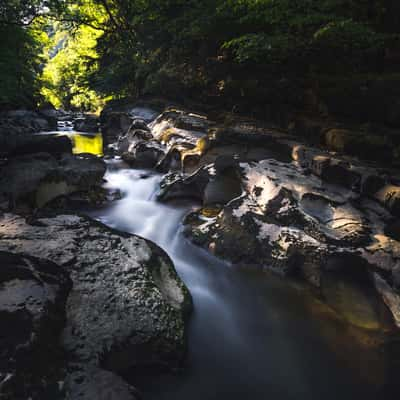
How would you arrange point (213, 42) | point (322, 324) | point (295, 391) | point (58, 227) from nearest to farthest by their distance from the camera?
point (295, 391), point (322, 324), point (58, 227), point (213, 42)

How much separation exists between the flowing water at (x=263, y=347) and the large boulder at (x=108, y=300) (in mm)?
284

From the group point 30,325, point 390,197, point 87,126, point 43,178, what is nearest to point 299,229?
point 390,197

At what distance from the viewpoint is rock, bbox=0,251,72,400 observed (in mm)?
1453

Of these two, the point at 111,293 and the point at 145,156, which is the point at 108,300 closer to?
the point at 111,293

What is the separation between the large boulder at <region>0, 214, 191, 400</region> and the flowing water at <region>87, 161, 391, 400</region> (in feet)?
0.93

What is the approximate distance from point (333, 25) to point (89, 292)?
6309mm

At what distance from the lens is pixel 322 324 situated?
108 inches

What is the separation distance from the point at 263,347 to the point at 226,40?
9.12m

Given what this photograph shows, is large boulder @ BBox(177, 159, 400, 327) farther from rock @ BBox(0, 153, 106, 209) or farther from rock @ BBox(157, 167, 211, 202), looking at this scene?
rock @ BBox(0, 153, 106, 209)

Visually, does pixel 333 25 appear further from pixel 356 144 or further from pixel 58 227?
pixel 58 227

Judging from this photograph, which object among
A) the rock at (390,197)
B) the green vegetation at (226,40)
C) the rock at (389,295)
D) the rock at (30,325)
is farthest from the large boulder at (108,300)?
the green vegetation at (226,40)

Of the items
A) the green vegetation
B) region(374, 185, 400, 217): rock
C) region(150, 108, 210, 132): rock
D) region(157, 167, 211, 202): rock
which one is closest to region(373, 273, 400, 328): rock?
region(374, 185, 400, 217): rock

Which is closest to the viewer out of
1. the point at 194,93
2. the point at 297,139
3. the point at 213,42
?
the point at 297,139

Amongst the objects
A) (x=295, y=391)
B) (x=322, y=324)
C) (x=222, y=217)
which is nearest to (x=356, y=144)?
(x=222, y=217)
